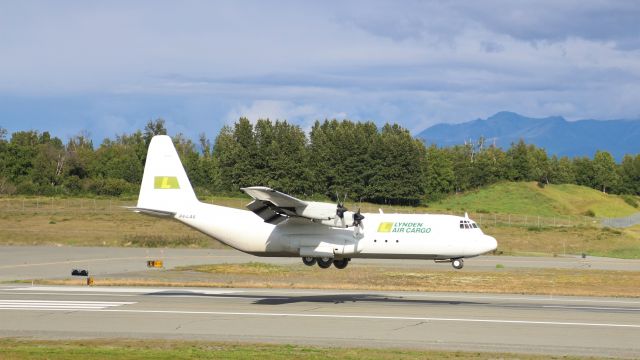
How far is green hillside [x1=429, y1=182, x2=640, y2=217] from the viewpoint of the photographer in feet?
459

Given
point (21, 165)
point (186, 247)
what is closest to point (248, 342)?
point (186, 247)

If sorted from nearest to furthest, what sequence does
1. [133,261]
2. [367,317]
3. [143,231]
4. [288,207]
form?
1. [367,317]
2. [288,207]
3. [133,261]
4. [143,231]

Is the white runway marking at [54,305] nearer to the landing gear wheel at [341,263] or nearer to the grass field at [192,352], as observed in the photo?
the grass field at [192,352]

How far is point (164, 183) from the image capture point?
4316 cm

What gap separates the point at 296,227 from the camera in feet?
131

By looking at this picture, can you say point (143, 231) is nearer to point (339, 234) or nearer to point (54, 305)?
point (54, 305)

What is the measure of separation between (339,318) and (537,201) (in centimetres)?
11845

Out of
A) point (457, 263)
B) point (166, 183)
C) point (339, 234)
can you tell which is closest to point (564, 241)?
point (457, 263)

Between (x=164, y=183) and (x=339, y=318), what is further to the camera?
(x=164, y=183)

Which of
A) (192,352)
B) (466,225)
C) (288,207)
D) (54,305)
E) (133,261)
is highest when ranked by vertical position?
(288,207)

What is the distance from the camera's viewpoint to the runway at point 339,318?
29.2m

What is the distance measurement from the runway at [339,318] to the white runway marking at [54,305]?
0.05 metres

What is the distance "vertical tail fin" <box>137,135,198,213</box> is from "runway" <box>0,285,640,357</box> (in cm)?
512

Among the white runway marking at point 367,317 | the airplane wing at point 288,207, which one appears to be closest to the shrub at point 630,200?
the white runway marking at point 367,317
